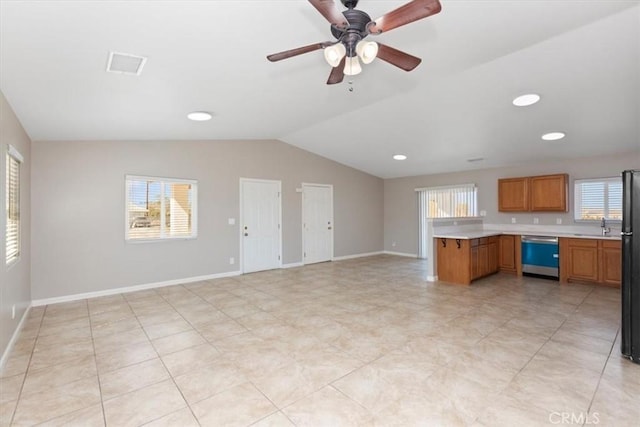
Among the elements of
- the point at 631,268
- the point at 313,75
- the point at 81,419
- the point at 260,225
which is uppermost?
the point at 313,75

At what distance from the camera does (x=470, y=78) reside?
11.3 feet

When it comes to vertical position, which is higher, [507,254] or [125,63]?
[125,63]

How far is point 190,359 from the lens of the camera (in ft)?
8.79

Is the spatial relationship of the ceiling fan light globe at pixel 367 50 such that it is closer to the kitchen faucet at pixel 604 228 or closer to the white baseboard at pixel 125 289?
the white baseboard at pixel 125 289

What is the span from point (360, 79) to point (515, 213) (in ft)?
16.3

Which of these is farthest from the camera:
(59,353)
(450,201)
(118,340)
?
(450,201)

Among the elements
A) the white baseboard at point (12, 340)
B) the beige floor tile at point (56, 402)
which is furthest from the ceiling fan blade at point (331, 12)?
the white baseboard at point (12, 340)

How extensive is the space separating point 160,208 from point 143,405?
383 centimetres

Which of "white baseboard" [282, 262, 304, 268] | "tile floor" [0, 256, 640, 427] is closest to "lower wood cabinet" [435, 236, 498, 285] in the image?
"tile floor" [0, 256, 640, 427]

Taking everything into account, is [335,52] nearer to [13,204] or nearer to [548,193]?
[13,204]

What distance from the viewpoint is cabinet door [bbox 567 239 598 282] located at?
497 cm

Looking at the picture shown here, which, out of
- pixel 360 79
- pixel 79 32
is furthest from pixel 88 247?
pixel 360 79

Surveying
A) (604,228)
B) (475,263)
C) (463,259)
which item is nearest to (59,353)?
(463,259)

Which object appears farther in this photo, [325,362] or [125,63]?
[325,362]
